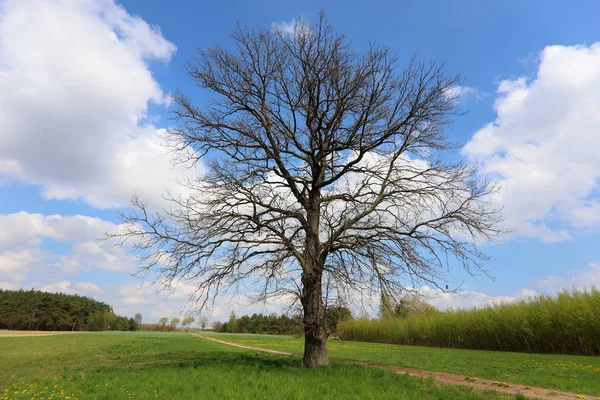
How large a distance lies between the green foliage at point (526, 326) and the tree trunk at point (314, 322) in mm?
6663

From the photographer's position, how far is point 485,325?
3294cm

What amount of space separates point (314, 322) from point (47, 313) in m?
105

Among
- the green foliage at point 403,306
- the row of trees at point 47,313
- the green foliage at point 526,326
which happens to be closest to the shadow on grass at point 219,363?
the green foliage at point 403,306

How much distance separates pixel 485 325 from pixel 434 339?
8.58 m

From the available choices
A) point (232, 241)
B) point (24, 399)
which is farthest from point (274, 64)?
point (24, 399)

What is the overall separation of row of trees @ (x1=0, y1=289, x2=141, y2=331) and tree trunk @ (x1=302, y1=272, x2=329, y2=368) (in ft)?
331

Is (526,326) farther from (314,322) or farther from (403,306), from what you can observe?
(314,322)

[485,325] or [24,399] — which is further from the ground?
[485,325]

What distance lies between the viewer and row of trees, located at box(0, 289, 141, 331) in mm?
88688

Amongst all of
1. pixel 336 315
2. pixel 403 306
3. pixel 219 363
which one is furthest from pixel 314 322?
pixel 219 363

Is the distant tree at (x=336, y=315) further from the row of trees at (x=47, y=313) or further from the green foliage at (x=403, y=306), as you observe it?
the row of trees at (x=47, y=313)

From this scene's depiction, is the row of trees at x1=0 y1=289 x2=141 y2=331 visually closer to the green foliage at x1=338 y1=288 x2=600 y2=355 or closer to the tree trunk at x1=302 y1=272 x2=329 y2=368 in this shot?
the green foliage at x1=338 y1=288 x2=600 y2=355

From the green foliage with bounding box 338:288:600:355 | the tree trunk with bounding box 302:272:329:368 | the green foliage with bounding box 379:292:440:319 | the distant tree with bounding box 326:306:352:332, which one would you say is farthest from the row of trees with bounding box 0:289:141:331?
the green foliage with bounding box 379:292:440:319

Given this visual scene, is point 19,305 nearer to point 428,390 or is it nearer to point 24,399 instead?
point 24,399
